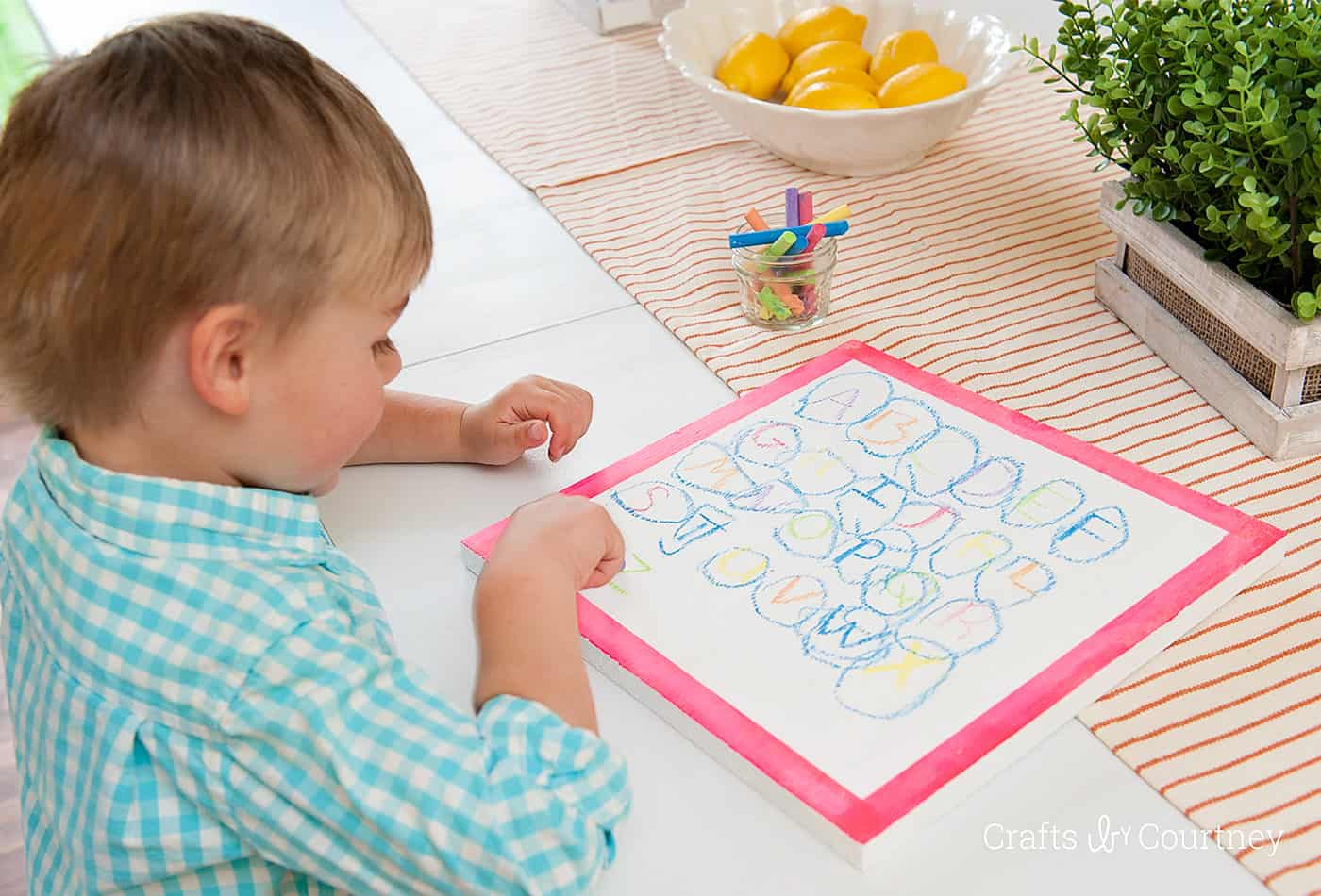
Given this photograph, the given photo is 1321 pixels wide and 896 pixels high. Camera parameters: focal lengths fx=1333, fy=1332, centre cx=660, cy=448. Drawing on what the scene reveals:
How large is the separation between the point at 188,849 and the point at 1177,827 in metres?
0.44

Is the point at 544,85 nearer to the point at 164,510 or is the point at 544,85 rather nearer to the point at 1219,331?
the point at 1219,331

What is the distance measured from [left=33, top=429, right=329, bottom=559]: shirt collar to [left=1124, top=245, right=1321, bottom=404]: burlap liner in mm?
602

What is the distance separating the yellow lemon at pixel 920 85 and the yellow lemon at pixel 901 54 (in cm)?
3

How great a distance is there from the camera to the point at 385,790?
0.56 metres

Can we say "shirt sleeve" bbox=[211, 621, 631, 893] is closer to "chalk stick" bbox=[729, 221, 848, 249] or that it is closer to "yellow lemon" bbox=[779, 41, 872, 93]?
"chalk stick" bbox=[729, 221, 848, 249]

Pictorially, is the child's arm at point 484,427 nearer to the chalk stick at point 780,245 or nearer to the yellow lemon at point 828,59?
the chalk stick at point 780,245

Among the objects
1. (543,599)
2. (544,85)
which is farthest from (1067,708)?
(544,85)

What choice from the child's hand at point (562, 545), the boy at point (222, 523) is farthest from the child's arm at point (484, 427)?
the boy at point (222, 523)

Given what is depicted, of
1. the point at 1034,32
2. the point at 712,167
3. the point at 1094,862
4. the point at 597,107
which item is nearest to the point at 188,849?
the point at 1094,862

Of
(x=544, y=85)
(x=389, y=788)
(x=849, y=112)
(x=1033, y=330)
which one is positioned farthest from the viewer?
(x=544, y=85)

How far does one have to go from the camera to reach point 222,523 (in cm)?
62

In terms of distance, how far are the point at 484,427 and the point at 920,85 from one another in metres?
0.54

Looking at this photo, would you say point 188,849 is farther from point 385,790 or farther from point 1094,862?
point 1094,862

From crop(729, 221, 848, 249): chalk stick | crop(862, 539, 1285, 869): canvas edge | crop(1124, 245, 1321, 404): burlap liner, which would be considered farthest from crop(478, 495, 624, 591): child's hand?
crop(1124, 245, 1321, 404): burlap liner
